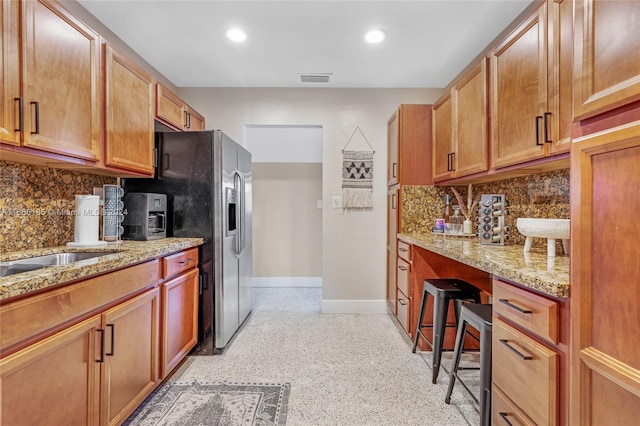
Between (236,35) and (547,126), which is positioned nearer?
(547,126)

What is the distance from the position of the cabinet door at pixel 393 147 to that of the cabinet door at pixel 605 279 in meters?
2.09

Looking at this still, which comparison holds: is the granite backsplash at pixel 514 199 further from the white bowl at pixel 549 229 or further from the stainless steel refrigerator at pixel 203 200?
the stainless steel refrigerator at pixel 203 200

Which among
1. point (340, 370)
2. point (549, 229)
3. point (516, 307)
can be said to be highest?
point (549, 229)

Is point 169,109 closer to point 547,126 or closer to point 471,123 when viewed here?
point 471,123

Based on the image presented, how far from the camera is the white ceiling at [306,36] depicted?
6.88ft

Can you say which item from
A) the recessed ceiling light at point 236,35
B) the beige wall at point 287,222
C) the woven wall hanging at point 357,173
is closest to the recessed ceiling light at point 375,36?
the recessed ceiling light at point 236,35

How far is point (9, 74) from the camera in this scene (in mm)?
1271

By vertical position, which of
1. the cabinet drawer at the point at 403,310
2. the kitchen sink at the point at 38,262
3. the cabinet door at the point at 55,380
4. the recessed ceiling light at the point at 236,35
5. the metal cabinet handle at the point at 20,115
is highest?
the recessed ceiling light at the point at 236,35

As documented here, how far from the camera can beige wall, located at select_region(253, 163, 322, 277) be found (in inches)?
179

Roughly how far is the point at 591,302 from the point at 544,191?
4.20 ft

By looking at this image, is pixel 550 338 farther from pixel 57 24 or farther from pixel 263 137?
pixel 263 137

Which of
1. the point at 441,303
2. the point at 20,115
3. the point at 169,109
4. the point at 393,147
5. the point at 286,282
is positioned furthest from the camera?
the point at 286,282

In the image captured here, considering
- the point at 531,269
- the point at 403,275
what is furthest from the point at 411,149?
the point at 531,269

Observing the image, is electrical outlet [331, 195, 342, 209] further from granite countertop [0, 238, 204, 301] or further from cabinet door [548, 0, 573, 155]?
cabinet door [548, 0, 573, 155]
